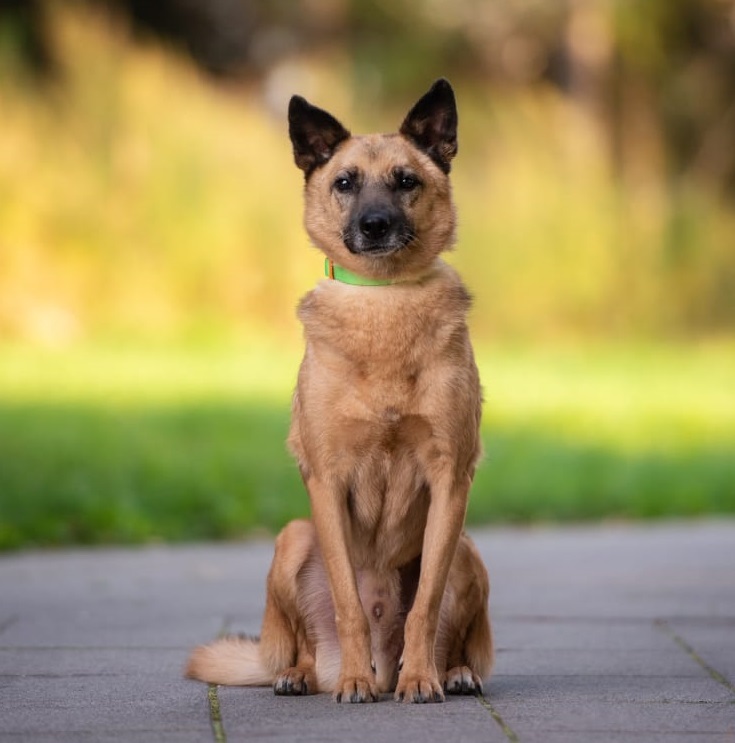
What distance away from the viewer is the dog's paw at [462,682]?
4281 mm

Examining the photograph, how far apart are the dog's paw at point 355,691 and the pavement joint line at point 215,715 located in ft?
1.11

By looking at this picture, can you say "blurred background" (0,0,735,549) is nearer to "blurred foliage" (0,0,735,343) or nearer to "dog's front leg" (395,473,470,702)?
"blurred foliage" (0,0,735,343)

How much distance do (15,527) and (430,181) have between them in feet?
13.0

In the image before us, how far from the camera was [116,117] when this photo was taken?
14.9 metres

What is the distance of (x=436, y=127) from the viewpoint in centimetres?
489

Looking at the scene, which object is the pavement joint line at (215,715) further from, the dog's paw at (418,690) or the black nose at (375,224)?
the black nose at (375,224)

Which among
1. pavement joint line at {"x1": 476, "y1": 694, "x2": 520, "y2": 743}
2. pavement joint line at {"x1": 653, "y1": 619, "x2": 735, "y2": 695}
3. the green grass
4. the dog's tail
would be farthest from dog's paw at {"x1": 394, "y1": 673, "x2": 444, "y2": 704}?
the green grass

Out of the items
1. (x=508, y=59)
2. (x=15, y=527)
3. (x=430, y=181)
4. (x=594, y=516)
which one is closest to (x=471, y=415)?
(x=430, y=181)

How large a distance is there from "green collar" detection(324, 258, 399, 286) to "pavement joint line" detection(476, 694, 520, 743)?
4.21ft

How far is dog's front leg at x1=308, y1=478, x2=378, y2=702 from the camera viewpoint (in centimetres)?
415

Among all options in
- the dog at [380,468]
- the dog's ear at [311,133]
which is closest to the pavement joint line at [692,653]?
the dog at [380,468]

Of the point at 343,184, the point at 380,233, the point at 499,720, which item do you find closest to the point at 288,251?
the point at 343,184

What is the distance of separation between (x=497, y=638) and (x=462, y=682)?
3.90 feet

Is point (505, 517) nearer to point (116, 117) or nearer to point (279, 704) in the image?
point (279, 704)
